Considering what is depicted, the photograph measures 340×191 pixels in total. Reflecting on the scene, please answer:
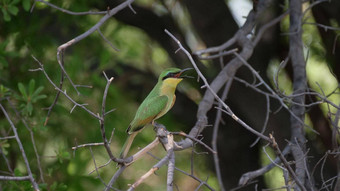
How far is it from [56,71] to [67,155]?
0.82m

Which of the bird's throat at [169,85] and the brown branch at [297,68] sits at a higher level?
the bird's throat at [169,85]

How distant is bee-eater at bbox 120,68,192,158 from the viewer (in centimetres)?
332

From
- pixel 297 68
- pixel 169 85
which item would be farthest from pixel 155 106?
pixel 297 68

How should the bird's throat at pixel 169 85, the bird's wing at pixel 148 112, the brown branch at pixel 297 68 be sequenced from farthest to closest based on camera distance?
the brown branch at pixel 297 68 < the bird's throat at pixel 169 85 < the bird's wing at pixel 148 112

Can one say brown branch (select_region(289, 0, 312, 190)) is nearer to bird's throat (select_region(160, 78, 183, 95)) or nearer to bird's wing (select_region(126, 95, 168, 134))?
bird's throat (select_region(160, 78, 183, 95))

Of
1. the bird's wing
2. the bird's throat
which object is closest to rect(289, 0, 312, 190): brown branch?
the bird's throat

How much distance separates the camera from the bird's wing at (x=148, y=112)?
3.32 metres

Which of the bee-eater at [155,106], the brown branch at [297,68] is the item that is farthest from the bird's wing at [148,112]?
the brown branch at [297,68]

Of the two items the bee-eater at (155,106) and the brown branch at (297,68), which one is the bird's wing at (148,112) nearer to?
the bee-eater at (155,106)

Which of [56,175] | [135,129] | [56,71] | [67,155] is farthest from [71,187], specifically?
[135,129]

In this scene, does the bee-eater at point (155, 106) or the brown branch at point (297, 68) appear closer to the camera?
the bee-eater at point (155, 106)

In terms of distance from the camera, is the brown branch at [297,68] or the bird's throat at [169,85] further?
the brown branch at [297,68]

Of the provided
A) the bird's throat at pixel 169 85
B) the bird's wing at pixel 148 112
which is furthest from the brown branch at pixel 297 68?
the bird's wing at pixel 148 112

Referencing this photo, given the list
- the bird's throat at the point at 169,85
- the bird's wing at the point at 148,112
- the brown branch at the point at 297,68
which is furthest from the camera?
the brown branch at the point at 297,68
